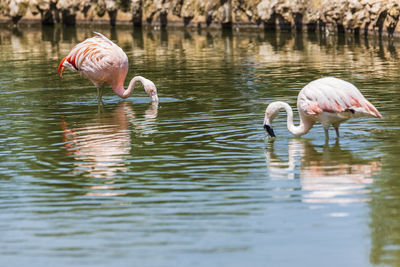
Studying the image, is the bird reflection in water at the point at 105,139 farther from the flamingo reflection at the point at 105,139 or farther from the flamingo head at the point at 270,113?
the flamingo head at the point at 270,113

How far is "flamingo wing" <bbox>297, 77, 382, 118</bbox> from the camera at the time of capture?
869cm

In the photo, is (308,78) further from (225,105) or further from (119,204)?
(119,204)

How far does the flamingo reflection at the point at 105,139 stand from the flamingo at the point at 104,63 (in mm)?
309

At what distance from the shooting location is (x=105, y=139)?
32.7 feet

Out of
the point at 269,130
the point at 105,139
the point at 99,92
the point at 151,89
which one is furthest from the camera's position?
the point at 99,92

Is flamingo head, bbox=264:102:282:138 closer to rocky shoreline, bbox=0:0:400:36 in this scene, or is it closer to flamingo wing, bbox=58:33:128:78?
flamingo wing, bbox=58:33:128:78

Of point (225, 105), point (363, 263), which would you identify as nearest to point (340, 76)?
point (225, 105)

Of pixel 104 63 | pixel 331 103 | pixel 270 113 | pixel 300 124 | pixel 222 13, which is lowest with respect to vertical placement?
pixel 300 124

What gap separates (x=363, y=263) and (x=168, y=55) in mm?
16278

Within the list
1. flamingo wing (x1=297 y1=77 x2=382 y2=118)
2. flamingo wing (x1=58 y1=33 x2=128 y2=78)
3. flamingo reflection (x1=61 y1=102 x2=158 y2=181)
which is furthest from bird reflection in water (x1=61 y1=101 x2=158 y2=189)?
flamingo wing (x1=297 y1=77 x2=382 y2=118)

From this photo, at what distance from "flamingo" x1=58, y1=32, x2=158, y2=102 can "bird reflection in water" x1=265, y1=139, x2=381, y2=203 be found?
13.2ft

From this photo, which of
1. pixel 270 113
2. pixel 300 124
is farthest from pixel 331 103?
pixel 270 113

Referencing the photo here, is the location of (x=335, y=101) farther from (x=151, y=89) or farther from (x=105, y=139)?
(x=151, y=89)

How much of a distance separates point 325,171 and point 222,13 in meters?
22.8
